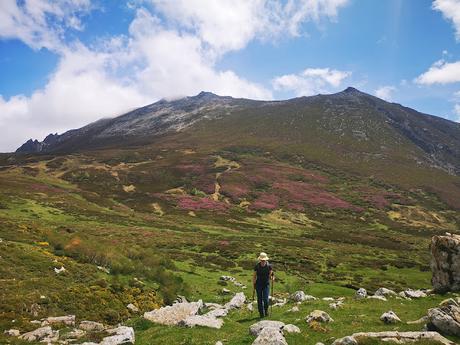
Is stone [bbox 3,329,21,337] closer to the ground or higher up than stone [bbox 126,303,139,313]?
higher up

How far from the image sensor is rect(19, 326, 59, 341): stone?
15.0m

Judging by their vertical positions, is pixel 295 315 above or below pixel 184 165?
below

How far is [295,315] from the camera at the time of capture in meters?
20.0

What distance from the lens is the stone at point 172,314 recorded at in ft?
60.9

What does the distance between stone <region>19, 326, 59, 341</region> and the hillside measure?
110 cm

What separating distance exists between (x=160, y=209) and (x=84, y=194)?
2084 centimetres

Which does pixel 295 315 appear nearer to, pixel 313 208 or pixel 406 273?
pixel 406 273

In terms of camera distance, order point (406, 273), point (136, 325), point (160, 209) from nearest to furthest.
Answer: point (136, 325)
point (406, 273)
point (160, 209)

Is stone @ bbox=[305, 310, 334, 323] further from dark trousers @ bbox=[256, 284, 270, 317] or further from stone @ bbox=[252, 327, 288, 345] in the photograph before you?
stone @ bbox=[252, 327, 288, 345]

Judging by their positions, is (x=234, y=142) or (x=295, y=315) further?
(x=234, y=142)

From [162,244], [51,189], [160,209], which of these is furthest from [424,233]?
[51,189]

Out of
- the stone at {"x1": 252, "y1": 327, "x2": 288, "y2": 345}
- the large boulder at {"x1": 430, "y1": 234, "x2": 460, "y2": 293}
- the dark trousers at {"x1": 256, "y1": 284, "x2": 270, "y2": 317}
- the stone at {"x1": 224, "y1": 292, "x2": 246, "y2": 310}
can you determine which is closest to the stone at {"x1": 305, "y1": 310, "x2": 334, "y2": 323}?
the dark trousers at {"x1": 256, "y1": 284, "x2": 270, "y2": 317}

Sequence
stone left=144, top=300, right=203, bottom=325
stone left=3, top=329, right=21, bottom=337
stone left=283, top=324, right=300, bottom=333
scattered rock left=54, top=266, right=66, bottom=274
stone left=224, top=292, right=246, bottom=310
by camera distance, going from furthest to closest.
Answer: stone left=224, top=292, right=246, bottom=310 → scattered rock left=54, top=266, right=66, bottom=274 → stone left=144, top=300, right=203, bottom=325 → stone left=283, top=324, right=300, bottom=333 → stone left=3, top=329, right=21, bottom=337

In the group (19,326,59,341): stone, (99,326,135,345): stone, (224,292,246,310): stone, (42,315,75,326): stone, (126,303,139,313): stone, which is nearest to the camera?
(99,326,135,345): stone
